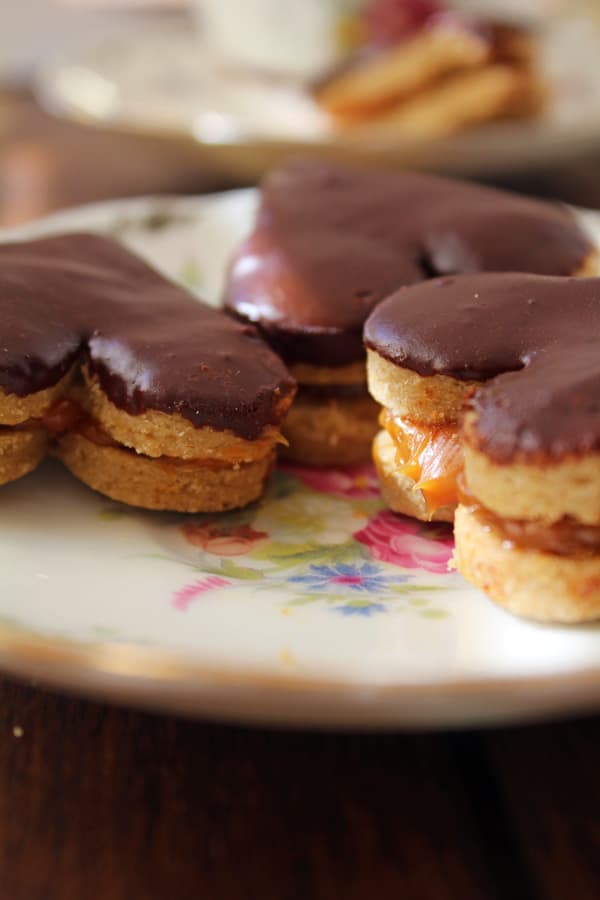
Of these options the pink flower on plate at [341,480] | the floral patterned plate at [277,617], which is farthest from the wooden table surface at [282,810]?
the pink flower on plate at [341,480]

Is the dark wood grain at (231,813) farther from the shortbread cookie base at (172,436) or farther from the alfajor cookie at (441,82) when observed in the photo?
the alfajor cookie at (441,82)

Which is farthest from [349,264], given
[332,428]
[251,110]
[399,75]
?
[251,110]

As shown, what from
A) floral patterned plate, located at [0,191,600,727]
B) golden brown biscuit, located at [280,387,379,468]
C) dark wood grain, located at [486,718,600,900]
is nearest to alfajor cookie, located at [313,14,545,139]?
golden brown biscuit, located at [280,387,379,468]

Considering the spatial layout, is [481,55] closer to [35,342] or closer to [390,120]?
[390,120]

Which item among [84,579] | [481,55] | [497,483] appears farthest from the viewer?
[481,55]

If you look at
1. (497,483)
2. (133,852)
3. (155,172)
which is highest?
(497,483)

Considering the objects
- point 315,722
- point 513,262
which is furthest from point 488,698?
point 513,262
